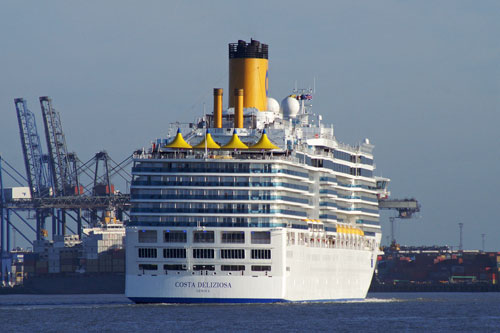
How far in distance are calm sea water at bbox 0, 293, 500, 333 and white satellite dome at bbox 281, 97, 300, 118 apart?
19.8m

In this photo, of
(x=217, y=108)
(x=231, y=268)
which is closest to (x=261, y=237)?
(x=231, y=268)

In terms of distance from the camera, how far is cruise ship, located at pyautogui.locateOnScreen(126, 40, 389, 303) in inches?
3696

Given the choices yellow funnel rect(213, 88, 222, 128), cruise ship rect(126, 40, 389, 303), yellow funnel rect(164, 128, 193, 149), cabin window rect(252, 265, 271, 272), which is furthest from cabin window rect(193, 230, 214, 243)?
yellow funnel rect(213, 88, 222, 128)

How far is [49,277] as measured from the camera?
19412cm

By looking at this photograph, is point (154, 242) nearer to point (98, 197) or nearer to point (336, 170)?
point (336, 170)

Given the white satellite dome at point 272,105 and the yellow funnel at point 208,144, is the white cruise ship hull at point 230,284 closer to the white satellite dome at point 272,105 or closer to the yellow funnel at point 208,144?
the yellow funnel at point 208,144

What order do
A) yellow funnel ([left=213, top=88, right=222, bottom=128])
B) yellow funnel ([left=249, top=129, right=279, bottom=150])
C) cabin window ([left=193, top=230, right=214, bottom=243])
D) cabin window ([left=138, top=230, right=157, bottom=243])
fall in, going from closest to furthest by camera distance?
cabin window ([left=193, top=230, right=214, bottom=243])
cabin window ([left=138, top=230, right=157, bottom=243])
yellow funnel ([left=249, top=129, right=279, bottom=150])
yellow funnel ([left=213, top=88, right=222, bottom=128])

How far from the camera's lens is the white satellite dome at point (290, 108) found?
116125 millimetres

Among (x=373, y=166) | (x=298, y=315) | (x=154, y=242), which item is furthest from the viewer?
(x=373, y=166)

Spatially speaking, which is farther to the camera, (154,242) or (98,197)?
(98,197)

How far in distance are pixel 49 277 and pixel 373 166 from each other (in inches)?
3296

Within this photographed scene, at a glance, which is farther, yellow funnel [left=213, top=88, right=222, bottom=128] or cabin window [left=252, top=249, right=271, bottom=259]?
yellow funnel [left=213, top=88, right=222, bottom=128]

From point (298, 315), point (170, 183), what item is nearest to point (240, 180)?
point (170, 183)

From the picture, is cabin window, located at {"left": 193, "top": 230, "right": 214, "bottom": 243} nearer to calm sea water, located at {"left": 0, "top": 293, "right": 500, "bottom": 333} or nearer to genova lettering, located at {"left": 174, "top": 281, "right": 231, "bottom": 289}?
genova lettering, located at {"left": 174, "top": 281, "right": 231, "bottom": 289}
